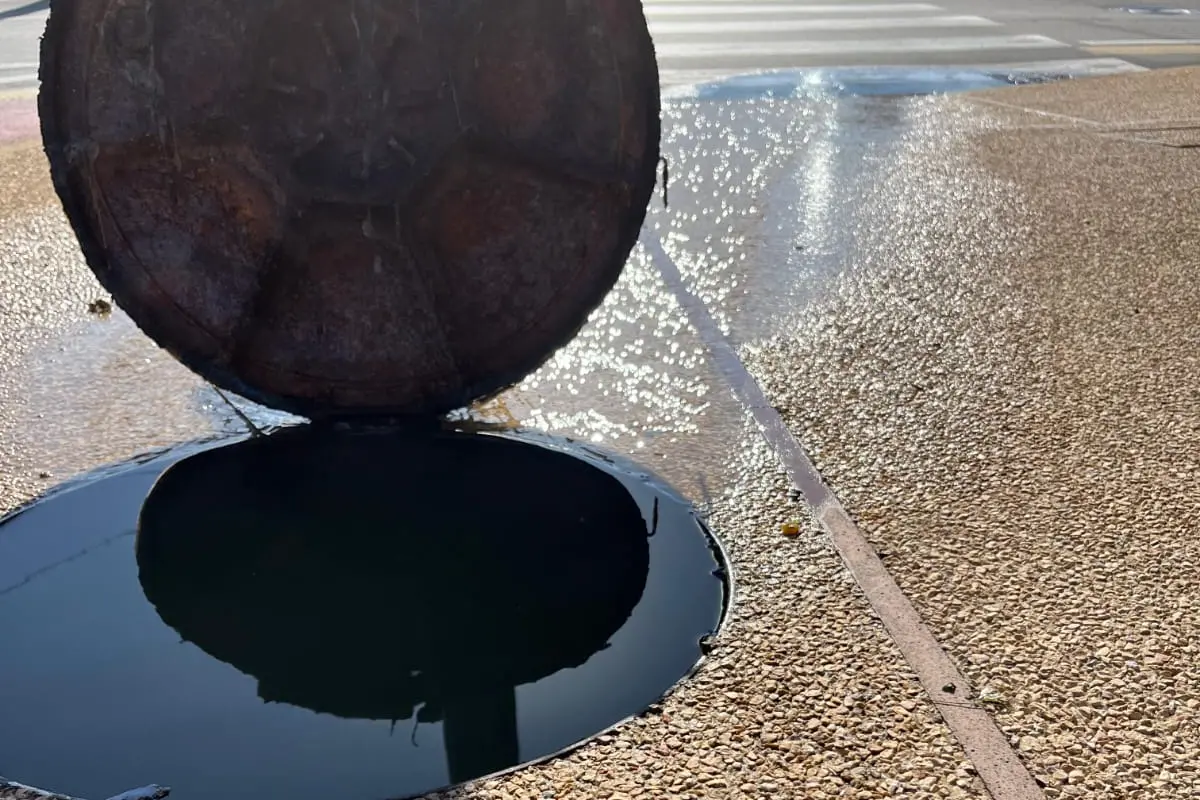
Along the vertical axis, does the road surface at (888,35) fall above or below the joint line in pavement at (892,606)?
above

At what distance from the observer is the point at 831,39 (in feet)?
39.8

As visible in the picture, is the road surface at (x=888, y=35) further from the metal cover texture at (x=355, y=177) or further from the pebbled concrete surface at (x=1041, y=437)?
the metal cover texture at (x=355, y=177)

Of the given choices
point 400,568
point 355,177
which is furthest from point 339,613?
point 355,177

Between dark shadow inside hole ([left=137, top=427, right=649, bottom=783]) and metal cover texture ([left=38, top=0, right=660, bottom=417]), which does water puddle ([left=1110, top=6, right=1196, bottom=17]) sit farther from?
dark shadow inside hole ([left=137, top=427, right=649, bottom=783])

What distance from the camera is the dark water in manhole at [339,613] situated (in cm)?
248

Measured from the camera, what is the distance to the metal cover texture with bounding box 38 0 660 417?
306 centimetres

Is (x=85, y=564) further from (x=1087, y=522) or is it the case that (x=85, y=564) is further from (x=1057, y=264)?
(x=1057, y=264)

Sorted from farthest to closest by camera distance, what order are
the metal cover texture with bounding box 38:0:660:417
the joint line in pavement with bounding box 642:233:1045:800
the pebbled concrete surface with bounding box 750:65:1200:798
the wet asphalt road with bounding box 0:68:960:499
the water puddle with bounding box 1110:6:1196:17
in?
the water puddle with bounding box 1110:6:1196:17, the wet asphalt road with bounding box 0:68:960:499, the metal cover texture with bounding box 38:0:660:417, the pebbled concrete surface with bounding box 750:65:1200:798, the joint line in pavement with bounding box 642:233:1045:800

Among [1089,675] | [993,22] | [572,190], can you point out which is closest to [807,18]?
[993,22]

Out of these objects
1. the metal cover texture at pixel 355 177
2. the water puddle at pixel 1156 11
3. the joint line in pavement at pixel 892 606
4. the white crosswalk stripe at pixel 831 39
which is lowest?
the joint line in pavement at pixel 892 606

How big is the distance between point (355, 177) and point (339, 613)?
46.0 inches

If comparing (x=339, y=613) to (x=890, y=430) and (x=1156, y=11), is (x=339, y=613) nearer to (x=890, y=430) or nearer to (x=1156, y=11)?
(x=890, y=430)

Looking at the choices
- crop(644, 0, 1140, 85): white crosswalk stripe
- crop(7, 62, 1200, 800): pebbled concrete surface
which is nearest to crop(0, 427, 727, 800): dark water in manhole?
crop(7, 62, 1200, 800): pebbled concrete surface

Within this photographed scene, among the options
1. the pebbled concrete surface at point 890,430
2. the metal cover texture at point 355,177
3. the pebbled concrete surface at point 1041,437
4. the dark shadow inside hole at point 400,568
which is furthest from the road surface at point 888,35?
the dark shadow inside hole at point 400,568
